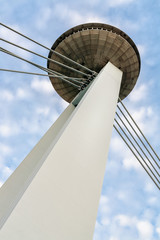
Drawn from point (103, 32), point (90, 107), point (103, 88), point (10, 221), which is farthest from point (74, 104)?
point (10, 221)

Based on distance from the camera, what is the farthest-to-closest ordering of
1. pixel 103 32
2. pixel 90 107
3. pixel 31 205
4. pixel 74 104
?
pixel 103 32, pixel 74 104, pixel 90 107, pixel 31 205

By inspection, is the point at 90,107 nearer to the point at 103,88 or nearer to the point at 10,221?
the point at 103,88

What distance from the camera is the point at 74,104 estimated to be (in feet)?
33.7

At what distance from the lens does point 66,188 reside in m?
3.99

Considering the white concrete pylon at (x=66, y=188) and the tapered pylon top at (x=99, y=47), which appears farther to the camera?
the tapered pylon top at (x=99, y=47)

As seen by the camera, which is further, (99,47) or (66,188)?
(99,47)

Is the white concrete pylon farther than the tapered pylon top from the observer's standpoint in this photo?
No

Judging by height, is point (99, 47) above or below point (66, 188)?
above

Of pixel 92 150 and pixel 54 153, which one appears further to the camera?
pixel 92 150

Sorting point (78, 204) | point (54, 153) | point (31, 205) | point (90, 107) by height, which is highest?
point (90, 107)

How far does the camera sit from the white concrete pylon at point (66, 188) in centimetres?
328

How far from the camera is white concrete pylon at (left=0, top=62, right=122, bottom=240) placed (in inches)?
129

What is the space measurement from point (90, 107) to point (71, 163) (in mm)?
2374

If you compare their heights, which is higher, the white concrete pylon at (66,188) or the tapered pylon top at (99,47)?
the tapered pylon top at (99,47)
